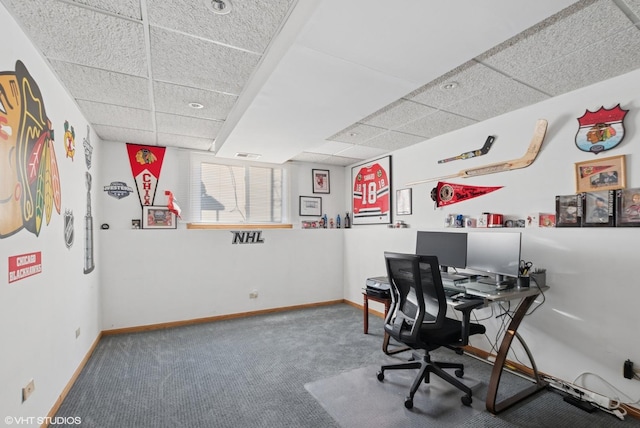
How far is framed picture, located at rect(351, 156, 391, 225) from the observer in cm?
473

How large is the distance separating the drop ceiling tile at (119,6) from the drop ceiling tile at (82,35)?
61mm

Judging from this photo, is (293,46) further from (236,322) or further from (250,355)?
(236,322)

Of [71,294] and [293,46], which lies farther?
[71,294]

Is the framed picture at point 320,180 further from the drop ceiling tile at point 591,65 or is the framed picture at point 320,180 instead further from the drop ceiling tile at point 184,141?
Answer: the drop ceiling tile at point 591,65

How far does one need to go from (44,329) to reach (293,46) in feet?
8.29

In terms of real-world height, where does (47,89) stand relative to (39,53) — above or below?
below

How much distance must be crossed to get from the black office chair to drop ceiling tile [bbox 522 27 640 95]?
1.63 metres

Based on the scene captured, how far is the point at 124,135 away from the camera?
151 inches

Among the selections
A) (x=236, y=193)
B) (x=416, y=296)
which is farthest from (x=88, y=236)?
(x=416, y=296)

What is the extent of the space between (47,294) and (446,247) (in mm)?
3559

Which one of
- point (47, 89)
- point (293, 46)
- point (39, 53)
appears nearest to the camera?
point (293, 46)

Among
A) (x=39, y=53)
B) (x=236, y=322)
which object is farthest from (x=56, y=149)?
(x=236, y=322)

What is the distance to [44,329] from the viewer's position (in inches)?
82.8

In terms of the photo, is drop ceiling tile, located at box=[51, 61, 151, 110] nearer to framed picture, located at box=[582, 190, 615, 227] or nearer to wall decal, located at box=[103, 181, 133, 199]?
wall decal, located at box=[103, 181, 133, 199]
